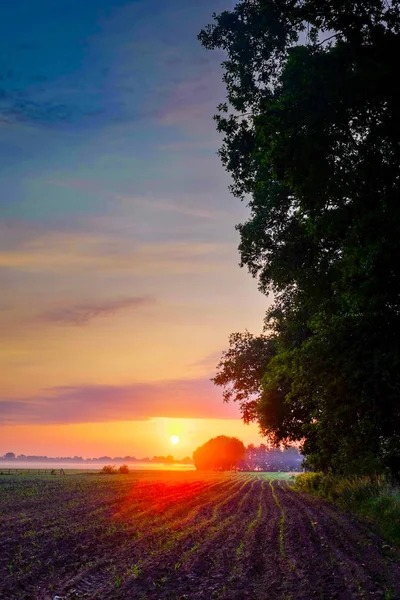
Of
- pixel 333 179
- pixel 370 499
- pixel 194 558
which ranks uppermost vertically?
pixel 333 179

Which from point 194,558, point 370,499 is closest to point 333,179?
point 194,558

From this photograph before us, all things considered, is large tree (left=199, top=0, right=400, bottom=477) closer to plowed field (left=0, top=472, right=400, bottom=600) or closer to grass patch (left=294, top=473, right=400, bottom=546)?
grass patch (left=294, top=473, right=400, bottom=546)

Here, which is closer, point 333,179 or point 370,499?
point 333,179

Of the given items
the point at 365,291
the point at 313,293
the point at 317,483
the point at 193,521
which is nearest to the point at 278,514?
the point at 193,521

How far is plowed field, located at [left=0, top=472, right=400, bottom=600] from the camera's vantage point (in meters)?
11.3

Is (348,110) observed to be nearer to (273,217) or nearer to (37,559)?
(273,217)

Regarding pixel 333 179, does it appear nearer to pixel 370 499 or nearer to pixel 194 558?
pixel 194 558

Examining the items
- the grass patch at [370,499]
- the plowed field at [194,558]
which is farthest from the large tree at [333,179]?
the plowed field at [194,558]

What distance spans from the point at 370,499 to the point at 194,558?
49.5 feet

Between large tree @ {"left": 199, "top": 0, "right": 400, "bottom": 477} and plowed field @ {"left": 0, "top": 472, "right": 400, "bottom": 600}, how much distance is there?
5266 mm

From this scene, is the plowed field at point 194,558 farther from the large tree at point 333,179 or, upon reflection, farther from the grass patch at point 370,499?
the large tree at point 333,179

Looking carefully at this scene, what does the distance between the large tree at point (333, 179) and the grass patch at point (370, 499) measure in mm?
2797

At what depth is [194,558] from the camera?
580 inches

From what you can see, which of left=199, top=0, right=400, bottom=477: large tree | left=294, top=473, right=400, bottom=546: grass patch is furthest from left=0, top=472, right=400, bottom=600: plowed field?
left=199, top=0, right=400, bottom=477: large tree
